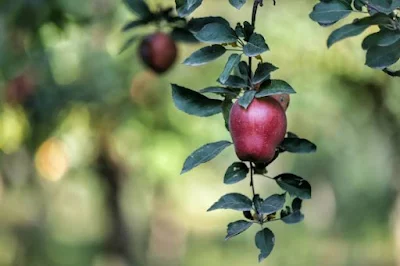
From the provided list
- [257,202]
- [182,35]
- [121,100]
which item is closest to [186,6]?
[257,202]

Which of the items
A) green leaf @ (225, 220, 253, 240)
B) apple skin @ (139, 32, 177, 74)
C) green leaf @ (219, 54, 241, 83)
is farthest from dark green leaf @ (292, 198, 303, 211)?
apple skin @ (139, 32, 177, 74)

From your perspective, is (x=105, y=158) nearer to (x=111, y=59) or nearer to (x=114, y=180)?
(x=114, y=180)

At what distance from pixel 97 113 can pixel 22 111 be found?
0.99m

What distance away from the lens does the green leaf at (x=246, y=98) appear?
3.22ft

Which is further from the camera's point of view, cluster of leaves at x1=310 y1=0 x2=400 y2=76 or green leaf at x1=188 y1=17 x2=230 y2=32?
green leaf at x1=188 y1=17 x2=230 y2=32

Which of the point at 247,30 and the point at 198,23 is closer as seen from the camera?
the point at 247,30

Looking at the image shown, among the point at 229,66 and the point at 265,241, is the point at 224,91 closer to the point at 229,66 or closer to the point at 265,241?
the point at 229,66

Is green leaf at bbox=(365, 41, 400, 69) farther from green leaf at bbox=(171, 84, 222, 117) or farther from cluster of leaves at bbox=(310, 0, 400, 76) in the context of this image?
green leaf at bbox=(171, 84, 222, 117)

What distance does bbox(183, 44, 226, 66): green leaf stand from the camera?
1046 millimetres

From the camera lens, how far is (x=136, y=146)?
181 inches

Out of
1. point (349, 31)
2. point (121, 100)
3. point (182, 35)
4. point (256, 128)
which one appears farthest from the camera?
point (121, 100)

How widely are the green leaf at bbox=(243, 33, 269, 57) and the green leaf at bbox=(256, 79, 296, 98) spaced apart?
0.14 ft

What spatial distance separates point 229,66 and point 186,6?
0.36 feet

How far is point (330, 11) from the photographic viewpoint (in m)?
1.12
